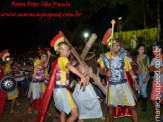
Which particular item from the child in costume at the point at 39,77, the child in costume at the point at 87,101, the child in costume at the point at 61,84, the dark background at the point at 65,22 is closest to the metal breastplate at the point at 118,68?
the child in costume at the point at 87,101

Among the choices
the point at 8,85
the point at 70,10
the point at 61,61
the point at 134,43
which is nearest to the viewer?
the point at 61,61

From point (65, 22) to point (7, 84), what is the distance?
1036 centimetres

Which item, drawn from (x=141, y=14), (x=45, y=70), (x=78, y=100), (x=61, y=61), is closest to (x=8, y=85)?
(x=45, y=70)

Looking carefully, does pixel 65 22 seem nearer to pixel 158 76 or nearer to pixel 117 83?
pixel 158 76

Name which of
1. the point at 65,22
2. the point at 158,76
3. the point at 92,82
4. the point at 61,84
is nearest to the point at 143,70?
the point at 158,76

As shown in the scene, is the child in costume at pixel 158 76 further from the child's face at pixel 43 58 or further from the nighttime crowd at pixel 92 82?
the child's face at pixel 43 58

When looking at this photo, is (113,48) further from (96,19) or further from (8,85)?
(96,19)

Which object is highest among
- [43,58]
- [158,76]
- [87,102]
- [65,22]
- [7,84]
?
[65,22]

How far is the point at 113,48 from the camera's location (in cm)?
367

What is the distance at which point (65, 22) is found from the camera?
15.2 meters

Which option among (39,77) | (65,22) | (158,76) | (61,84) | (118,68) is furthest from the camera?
(65,22)

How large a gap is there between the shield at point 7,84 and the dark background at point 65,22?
9.47 metres

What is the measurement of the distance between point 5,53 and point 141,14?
22.3 metres

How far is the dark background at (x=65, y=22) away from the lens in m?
16.0
